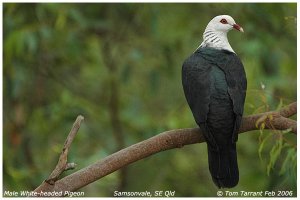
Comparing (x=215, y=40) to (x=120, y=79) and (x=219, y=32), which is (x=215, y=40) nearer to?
(x=219, y=32)

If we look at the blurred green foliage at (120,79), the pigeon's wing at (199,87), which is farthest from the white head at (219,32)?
the blurred green foliage at (120,79)

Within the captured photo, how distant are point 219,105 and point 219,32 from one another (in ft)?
2.60

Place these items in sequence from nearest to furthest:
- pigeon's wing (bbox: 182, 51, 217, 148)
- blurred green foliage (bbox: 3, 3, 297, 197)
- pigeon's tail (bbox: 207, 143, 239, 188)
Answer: pigeon's wing (bbox: 182, 51, 217, 148) → pigeon's tail (bbox: 207, 143, 239, 188) → blurred green foliage (bbox: 3, 3, 297, 197)

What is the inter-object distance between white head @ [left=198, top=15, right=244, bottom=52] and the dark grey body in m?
0.32

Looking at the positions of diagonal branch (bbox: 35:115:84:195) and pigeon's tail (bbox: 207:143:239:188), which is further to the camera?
pigeon's tail (bbox: 207:143:239:188)

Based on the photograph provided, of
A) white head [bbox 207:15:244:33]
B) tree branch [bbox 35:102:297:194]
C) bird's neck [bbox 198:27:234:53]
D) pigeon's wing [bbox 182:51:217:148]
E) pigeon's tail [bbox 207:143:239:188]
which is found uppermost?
white head [bbox 207:15:244:33]

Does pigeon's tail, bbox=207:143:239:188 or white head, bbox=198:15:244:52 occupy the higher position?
white head, bbox=198:15:244:52

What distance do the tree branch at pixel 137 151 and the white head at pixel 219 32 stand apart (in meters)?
1.02

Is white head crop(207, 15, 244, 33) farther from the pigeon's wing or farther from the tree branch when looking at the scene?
the tree branch

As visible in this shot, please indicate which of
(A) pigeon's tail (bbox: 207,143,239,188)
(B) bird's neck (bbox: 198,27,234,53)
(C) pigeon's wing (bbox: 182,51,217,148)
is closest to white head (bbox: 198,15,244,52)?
(B) bird's neck (bbox: 198,27,234,53)

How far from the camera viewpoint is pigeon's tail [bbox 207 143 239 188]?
4.50m

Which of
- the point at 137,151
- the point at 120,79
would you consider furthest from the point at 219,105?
the point at 120,79

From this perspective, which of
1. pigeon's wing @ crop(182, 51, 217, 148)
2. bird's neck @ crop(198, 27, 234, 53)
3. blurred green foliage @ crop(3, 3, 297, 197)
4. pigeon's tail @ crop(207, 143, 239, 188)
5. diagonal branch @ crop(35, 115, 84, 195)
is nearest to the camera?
diagonal branch @ crop(35, 115, 84, 195)

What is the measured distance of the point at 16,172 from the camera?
6086 millimetres
